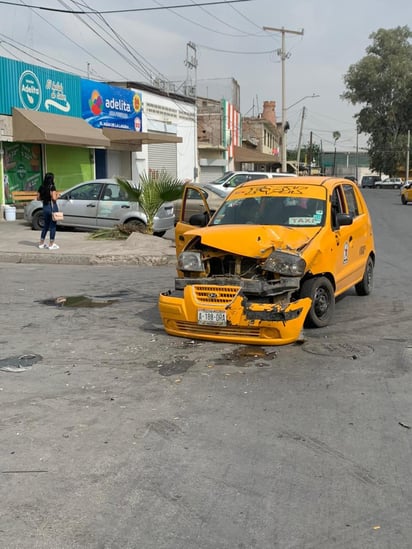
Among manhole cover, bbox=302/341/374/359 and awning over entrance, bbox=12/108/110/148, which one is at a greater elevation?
awning over entrance, bbox=12/108/110/148

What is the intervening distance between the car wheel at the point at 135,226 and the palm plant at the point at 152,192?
471 millimetres

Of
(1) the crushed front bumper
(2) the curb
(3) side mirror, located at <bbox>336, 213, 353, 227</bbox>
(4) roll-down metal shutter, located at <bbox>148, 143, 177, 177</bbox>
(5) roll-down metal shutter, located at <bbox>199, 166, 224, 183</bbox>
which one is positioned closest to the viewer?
(1) the crushed front bumper

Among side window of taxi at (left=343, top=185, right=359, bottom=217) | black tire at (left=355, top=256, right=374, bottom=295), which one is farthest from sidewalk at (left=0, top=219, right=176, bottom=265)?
side window of taxi at (left=343, top=185, right=359, bottom=217)

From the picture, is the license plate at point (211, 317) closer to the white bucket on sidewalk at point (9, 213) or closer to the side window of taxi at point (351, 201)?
the side window of taxi at point (351, 201)

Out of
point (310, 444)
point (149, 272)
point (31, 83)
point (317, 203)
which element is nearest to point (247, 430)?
point (310, 444)

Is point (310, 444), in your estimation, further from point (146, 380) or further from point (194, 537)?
point (146, 380)

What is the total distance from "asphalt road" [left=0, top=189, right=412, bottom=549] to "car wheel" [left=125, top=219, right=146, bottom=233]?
8.64 m

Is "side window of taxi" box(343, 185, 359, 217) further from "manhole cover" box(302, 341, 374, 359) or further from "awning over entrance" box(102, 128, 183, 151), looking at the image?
"awning over entrance" box(102, 128, 183, 151)

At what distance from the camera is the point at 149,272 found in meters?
12.1

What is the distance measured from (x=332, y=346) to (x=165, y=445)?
116 inches

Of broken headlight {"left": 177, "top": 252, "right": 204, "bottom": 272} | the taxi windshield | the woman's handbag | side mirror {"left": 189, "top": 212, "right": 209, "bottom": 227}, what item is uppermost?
the taxi windshield

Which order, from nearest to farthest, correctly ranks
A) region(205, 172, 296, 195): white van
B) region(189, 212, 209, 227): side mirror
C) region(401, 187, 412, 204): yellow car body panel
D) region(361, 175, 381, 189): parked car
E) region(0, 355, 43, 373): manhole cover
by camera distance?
1. region(0, 355, 43, 373): manhole cover
2. region(189, 212, 209, 227): side mirror
3. region(205, 172, 296, 195): white van
4. region(401, 187, 412, 204): yellow car body panel
5. region(361, 175, 381, 189): parked car

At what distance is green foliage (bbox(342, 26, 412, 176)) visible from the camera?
71.4m

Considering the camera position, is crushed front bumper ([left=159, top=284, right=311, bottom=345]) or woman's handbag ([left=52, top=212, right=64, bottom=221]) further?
woman's handbag ([left=52, top=212, right=64, bottom=221])
